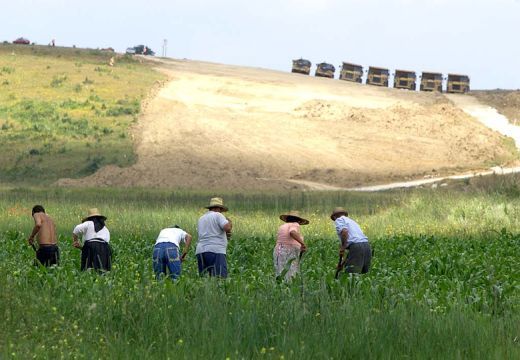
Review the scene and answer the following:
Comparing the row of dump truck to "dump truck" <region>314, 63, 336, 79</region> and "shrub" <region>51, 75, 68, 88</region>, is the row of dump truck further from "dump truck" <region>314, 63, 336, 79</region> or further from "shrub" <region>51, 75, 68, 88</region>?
"shrub" <region>51, 75, 68, 88</region>

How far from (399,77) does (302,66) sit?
11248mm

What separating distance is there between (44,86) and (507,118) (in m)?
33.4

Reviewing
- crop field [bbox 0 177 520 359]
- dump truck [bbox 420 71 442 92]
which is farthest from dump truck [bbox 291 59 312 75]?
crop field [bbox 0 177 520 359]

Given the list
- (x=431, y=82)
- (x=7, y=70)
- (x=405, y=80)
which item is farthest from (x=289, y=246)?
(x=405, y=80)

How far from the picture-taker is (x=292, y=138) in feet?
265

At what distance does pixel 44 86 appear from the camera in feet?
300

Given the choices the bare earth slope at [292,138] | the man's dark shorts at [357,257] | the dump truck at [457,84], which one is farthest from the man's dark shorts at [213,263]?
the dump truck at [457,84]

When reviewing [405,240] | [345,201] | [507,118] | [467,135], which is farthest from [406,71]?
[405,240]

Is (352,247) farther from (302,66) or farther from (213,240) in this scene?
(302,66)

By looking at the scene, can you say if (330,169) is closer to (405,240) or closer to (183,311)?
(405,240)

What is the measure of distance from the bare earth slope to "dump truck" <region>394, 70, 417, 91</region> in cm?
715

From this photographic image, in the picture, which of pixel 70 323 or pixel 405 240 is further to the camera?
pixel 405 240

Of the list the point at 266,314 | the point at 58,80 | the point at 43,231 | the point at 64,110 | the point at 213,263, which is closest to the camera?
the point at 266,314

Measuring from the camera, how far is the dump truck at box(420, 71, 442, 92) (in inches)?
4218
